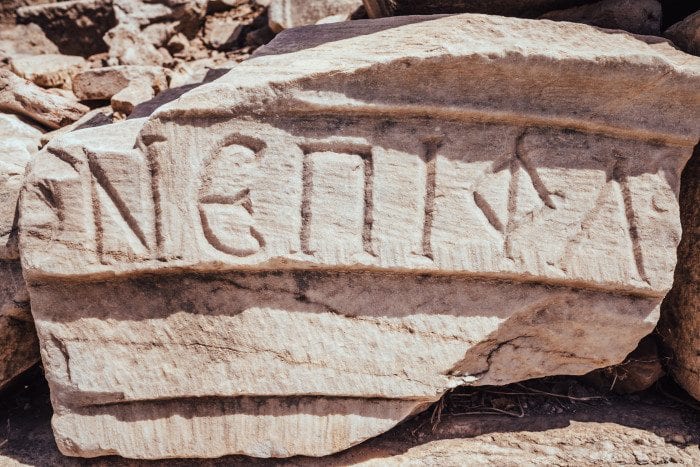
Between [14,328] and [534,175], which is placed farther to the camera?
[14,328]

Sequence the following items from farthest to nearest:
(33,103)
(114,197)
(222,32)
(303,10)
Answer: (222,32), (303,10), (33,103), (114,197)

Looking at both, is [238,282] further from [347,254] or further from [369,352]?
[369,352]

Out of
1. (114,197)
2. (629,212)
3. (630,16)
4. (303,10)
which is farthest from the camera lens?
(303,10)

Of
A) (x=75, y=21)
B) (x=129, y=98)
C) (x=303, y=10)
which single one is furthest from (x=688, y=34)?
(x=75, y=21)

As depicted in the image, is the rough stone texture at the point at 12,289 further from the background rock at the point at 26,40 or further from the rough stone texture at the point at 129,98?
the background rock at the point at 26,40

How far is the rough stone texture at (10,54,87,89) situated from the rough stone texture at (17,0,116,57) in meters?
0.26

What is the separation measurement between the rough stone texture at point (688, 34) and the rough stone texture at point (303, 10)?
136cm

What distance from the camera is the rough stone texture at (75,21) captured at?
2.81m

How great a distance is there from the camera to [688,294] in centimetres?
187

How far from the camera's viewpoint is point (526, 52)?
1.55 metres

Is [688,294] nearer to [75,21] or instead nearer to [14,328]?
[14,328]

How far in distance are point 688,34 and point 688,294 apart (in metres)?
0.88

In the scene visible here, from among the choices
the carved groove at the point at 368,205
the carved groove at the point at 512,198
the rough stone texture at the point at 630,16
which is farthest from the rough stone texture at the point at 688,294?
the carved groove at the point at 368,205

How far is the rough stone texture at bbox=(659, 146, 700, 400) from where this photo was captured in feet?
6.05
